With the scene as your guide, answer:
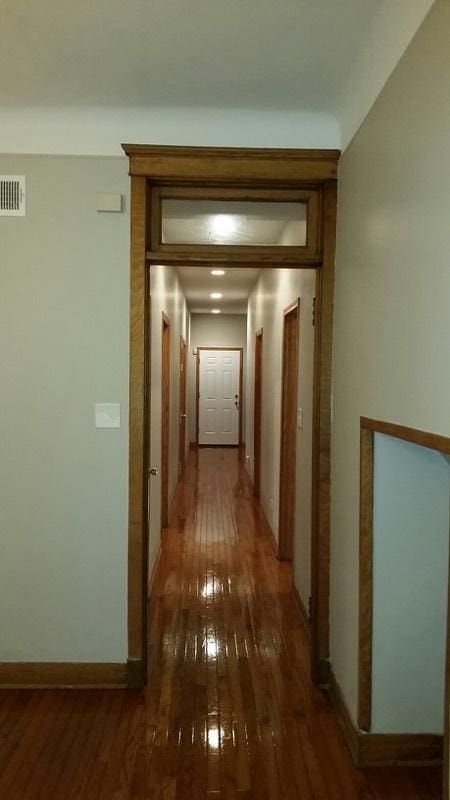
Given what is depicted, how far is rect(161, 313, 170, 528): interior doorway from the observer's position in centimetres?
438

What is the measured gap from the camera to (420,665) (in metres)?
1.90

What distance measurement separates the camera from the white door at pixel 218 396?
31.4ft

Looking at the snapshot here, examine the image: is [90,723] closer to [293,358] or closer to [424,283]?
[424,283]

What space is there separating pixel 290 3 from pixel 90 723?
2.86m

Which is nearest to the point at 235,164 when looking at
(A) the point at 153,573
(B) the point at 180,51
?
A: (B) the point at 180,51

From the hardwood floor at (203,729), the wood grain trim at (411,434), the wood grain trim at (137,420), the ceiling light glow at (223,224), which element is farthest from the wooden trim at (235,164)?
the hardwood floor at (203,729)

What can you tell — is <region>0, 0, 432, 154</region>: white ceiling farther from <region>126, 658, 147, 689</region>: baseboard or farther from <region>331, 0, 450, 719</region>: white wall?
<region>126, 658, 147, 689</region>: baseboard

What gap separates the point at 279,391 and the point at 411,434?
8.81 feet

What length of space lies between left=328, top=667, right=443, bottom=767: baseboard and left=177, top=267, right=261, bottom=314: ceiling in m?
4.32

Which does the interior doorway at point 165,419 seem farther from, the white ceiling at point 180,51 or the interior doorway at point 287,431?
the white ceiling at point 180,51

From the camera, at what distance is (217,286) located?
22.0ft

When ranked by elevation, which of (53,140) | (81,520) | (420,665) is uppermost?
(53,140)

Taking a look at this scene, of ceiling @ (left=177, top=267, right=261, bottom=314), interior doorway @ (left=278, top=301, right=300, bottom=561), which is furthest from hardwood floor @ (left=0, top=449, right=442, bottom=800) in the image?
ceiling @ (left=177, top=267, right=261, bottom=314)

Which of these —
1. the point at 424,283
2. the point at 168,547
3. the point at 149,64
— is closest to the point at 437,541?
the point at 424,283
